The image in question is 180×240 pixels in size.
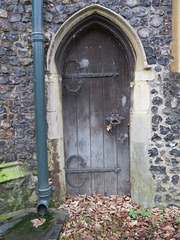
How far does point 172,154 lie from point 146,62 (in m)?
1.36

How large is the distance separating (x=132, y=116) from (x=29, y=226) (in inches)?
79.6

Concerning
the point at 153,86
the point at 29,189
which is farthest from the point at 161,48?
the point at 29,189

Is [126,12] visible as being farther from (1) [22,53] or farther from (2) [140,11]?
(1) [22,53]

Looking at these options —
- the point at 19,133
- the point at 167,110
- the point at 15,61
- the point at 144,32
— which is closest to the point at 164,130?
the point at 167,110

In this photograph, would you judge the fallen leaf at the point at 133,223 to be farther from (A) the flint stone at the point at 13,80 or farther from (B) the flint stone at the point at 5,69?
(B) the flint stone at the point at 5,69

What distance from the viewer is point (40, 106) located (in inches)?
100

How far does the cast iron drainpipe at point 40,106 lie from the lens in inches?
96.9

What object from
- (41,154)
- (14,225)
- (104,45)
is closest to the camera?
(14,225)

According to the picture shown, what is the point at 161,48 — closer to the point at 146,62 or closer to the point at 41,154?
the point at 146,62

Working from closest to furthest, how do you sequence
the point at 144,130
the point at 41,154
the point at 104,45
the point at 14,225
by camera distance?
the point at 14,225 → the point at 41,154 → the point at 144,130 → the point at 104,45

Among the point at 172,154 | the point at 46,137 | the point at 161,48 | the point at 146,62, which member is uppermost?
the point at 161,48

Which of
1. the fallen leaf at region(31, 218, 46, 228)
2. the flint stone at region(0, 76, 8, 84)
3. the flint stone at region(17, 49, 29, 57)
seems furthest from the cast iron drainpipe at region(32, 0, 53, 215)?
the flint stone at region(0, 76, 8, 84)

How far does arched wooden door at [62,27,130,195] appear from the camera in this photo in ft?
9.71

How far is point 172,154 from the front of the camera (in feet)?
8.98
